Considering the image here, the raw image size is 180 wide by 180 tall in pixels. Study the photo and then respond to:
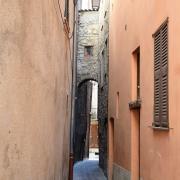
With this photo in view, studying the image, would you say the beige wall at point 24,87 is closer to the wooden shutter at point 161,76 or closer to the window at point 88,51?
the wooden shutter at point 161,76

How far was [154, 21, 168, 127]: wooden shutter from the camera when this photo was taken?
5855mm

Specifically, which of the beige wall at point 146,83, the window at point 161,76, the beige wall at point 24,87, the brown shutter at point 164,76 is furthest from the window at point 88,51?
the beige wall at point 24,87

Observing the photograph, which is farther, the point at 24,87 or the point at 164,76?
the point at 164,76

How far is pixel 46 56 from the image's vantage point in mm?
4949

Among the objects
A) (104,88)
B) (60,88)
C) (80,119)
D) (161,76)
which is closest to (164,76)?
(161,76)

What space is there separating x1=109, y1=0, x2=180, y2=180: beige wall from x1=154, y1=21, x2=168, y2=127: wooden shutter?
18 cm

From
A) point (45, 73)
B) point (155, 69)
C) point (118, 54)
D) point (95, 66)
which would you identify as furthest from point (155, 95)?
point (95, 66)

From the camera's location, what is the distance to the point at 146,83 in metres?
7.33

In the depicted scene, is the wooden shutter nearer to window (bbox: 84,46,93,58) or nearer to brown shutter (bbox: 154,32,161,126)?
brown shutter (bbox: 154,32,161,126)

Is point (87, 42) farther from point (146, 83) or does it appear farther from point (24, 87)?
point (24, 87)

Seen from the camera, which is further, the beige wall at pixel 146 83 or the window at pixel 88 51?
the window at pixel 88 51

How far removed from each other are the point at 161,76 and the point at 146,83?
1.23 metres

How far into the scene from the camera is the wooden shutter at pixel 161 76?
5855 millimetres

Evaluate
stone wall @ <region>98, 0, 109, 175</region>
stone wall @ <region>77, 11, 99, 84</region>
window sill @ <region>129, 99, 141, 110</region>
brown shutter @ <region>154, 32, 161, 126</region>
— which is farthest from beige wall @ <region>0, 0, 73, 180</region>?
stone wall @ <region>77, 11, 99, 84</region>
